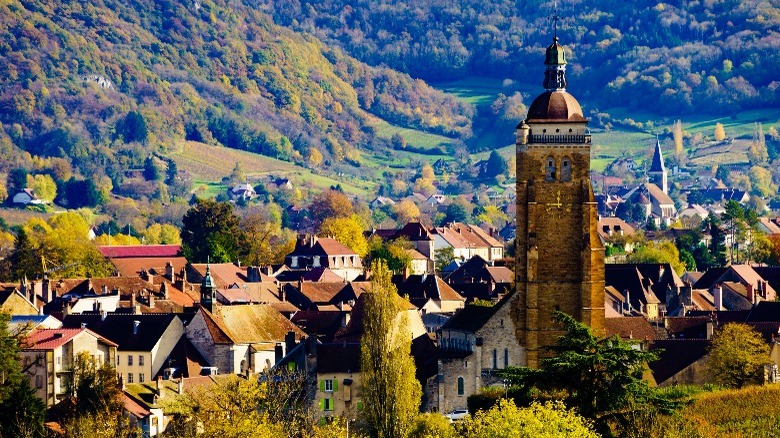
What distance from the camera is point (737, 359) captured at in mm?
75188

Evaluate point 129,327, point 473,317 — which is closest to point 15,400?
point 473,317

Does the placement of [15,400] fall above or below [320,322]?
below

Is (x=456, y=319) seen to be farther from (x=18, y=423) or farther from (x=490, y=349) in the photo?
(x=18, y=423)

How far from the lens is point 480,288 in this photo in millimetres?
120562

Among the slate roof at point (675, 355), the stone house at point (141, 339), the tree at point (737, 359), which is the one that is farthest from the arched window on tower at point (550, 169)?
the stone house at point (141, 339)

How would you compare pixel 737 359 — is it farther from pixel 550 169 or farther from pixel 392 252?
pixel 392 252

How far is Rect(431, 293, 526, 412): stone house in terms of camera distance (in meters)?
76.1

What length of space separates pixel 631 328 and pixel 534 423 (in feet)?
110

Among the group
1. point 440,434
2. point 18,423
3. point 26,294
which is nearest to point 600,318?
point 440,434

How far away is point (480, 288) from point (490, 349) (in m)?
44.0

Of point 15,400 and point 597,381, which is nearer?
point 597,381

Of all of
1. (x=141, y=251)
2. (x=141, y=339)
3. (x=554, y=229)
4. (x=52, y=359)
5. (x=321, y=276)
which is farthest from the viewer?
(x=141, y=251)

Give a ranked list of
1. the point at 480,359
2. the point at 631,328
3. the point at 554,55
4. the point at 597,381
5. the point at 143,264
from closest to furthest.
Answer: the point at 597,381 → the point at 480,359 → the point at 554,55 → the point at 631,328 → the point at 143,264

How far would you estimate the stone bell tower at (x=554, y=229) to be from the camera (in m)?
75.5
